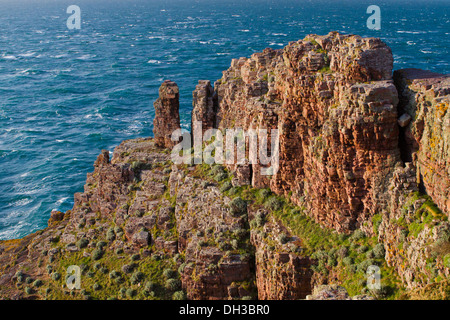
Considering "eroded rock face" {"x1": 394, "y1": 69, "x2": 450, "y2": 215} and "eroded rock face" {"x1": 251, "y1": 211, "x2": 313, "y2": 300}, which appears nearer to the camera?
"eroded rock face" {"x1": 394, "y1": 69, "x2": 450, "y2": 215}

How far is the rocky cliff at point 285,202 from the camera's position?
2542 inches

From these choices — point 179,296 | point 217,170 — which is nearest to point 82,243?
point 179,296

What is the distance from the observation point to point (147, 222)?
95.3m

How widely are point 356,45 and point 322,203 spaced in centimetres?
2312

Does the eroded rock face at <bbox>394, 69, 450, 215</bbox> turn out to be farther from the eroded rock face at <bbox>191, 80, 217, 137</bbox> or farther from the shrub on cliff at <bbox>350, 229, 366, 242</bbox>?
the eroded rock face at <bbox>191, 80, 217, 137</bbox>

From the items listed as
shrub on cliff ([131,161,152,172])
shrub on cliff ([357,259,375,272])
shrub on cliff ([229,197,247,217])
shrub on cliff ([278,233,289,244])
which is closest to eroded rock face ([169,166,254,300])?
shrub on cliff ([229,197,247,217])

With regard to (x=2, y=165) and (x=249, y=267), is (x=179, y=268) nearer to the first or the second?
(x=249, y=267)

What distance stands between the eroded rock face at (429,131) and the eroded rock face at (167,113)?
49.9 meters

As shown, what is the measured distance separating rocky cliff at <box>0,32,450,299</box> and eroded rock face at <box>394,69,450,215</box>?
180 mm

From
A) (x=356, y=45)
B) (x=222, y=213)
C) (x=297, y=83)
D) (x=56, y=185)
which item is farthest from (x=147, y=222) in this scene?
(x=56, y=185)

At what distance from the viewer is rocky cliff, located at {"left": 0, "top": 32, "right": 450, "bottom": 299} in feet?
212

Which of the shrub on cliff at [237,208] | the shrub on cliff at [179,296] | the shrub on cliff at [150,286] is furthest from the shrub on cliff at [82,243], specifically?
the shrub on cliff at [237,208]

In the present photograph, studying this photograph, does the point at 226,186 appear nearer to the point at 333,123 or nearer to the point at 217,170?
the point at 217,170

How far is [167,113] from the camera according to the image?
10794cm
